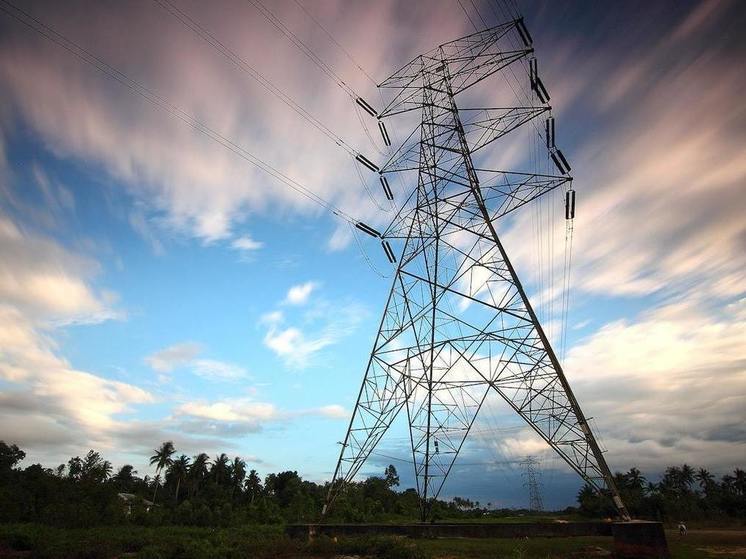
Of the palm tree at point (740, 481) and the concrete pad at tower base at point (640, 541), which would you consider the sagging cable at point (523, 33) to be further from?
the palm tree at point (740, 481)

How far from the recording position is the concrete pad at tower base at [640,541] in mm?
13516

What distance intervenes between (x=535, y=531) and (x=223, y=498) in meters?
72.2

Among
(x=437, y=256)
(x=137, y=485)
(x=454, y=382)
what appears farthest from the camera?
(x=137, y=485)

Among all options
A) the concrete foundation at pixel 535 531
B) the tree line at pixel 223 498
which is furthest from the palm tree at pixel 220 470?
the concrete foundation at pixel 535 531

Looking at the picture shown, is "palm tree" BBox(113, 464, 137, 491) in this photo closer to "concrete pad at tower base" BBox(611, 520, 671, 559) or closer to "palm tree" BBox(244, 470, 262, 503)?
"palm tree" BBox(244, 470, 262, 503)

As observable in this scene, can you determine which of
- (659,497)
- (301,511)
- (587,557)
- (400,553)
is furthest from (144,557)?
(659,497)

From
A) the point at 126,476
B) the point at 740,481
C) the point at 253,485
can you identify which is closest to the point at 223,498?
the point at 253,485

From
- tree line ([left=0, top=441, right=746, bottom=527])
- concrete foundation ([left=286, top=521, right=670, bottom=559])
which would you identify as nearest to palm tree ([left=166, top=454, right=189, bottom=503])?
tree line ([left=0, top=441, right=746, bottom=527])

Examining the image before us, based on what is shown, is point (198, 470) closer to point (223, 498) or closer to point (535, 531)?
point (223, 498)

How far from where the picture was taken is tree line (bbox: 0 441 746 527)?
4359 centimetres

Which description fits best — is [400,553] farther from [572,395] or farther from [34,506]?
[34,506]

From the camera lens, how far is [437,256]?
22906 mm

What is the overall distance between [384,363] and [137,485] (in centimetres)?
10490

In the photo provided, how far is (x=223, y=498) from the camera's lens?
7456 cm
